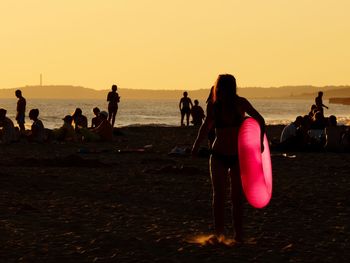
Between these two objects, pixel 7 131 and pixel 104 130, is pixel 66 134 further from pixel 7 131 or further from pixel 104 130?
pixel 7 131

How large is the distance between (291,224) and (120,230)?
1977 mm

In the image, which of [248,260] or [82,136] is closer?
[248,260]

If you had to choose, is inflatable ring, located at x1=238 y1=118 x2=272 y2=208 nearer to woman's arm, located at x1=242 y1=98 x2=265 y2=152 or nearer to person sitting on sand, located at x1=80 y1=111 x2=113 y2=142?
woman's arm, located at x1=242 y1=98 x2=265 y2=152

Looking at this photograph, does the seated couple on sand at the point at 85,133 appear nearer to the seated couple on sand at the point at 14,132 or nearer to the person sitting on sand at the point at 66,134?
the person sitting on sand at the point at 66,134

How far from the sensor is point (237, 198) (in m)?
7.63

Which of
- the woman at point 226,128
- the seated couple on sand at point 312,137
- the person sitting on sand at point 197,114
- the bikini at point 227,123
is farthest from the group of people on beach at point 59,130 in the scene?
the bikini at point 227,123

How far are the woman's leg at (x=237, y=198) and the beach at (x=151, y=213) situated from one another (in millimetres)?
153

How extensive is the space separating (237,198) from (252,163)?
45 cm

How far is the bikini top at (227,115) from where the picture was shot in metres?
7.40

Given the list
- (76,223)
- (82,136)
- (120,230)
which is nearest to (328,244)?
(120,230)

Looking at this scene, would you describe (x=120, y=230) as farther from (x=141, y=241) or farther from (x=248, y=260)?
(x=248, y=260)

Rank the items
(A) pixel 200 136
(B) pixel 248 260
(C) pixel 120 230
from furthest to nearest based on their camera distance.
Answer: (C) pixel 120 230 < (A) pixel 200 136 < (B) pixel 248 260

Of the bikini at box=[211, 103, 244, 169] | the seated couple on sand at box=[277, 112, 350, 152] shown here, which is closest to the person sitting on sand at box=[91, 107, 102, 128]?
the seated couple on sand at box=[277, 112, 350, 152]

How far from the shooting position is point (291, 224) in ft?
29.9
